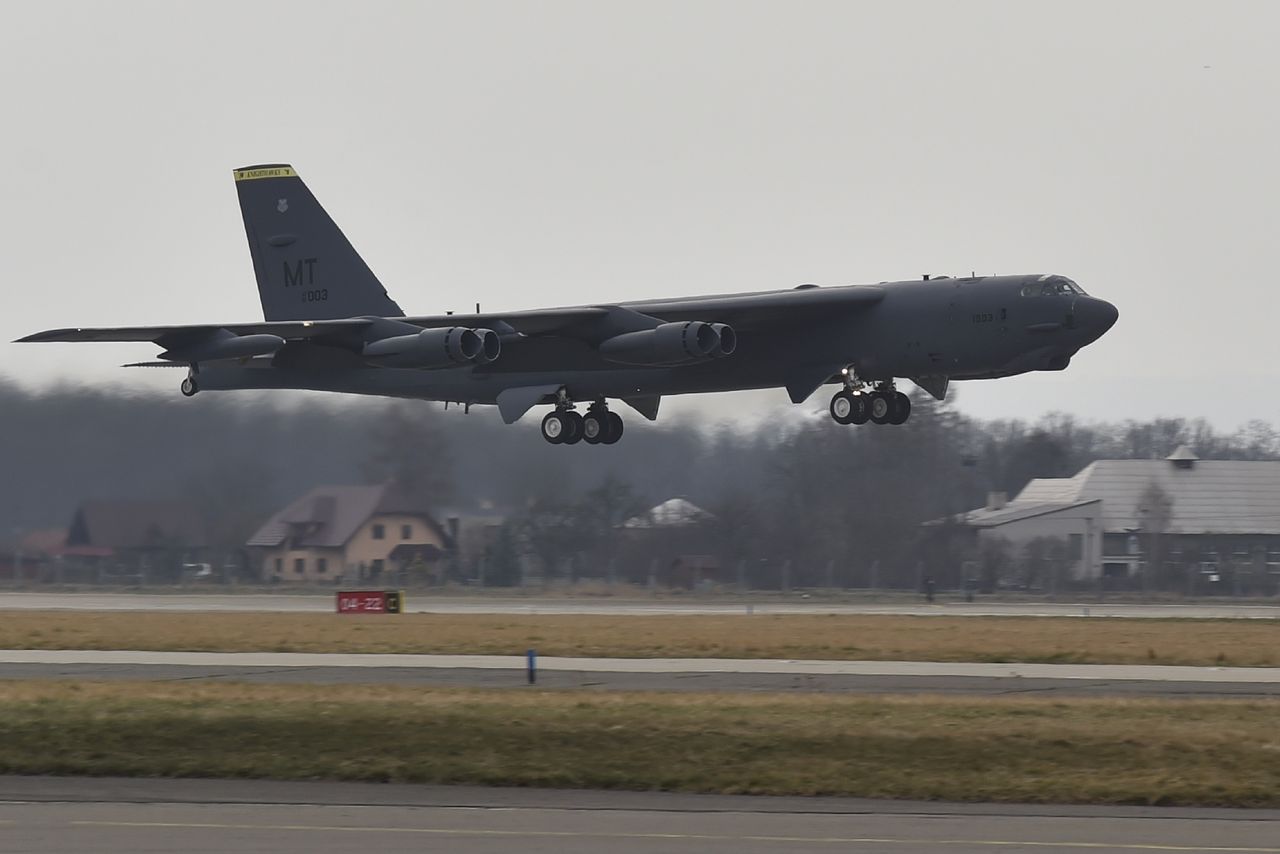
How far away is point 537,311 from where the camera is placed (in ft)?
102

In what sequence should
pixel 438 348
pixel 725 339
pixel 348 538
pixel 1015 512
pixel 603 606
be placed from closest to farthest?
pixel 725 339, pixel 438 348, pixel 603 606, pixel 348 538, pixel 1015 512

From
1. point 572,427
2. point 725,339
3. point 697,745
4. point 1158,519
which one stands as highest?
point 725,339

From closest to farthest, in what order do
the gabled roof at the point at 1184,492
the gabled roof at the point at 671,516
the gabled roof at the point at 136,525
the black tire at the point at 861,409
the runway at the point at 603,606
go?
1. the black tire at the point at 861,409
2. the runway at the point at 603,606
3. the gabled roof at the point at 136,525
4. the gabled roof at the point at 671,516
5. the gabled roof at the point at 1184,492

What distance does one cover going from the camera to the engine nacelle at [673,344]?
94.6ft

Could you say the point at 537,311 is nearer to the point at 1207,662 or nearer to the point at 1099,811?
the point at 1207,662

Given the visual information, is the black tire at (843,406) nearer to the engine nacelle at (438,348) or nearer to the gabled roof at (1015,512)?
the engine nacelle at (438,348)

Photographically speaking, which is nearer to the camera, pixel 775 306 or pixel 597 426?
pixel 775 306

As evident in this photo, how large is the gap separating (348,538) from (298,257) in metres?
14.6

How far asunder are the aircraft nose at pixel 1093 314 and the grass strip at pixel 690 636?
526cm

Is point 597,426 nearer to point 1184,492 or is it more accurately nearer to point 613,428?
point 613,428

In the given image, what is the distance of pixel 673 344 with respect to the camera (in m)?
28.9

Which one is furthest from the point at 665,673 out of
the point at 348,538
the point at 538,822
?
the point at 348,538

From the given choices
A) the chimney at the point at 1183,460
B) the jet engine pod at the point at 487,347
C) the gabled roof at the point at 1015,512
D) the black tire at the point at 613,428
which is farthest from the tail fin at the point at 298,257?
the chimney at the point at 1183,460

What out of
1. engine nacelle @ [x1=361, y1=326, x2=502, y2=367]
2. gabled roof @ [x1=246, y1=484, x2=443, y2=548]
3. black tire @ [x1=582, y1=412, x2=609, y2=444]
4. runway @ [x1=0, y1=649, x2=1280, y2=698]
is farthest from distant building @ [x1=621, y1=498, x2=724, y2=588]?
runway @ [x1=0, y1=649, x2=1280, y2=698]
